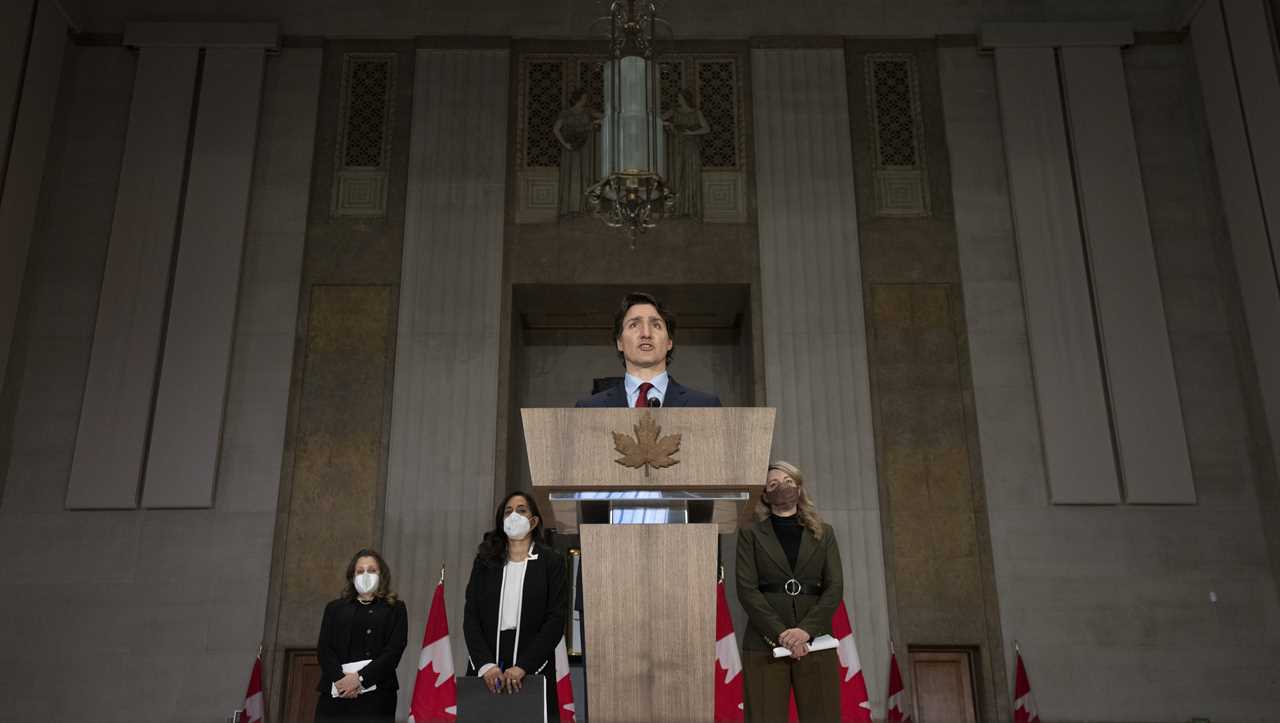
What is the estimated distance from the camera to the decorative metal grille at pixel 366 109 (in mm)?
8938

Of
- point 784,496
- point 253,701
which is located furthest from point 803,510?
point 253,701

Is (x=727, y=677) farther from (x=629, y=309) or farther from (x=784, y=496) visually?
(x=629, y=309)

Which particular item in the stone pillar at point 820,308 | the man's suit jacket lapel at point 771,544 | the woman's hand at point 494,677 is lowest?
the woman's hand at point 494,677

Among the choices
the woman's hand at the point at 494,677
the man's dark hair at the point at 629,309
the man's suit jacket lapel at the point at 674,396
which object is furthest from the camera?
the woman's hand at the point at 494,677

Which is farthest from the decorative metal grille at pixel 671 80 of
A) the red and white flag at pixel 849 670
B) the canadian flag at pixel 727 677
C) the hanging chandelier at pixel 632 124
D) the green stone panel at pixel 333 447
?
the canadian flag at pixel 727 677

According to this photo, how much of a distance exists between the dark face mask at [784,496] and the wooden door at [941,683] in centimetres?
382

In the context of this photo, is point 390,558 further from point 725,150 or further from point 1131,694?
point 1131,694

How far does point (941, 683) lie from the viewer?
766cm

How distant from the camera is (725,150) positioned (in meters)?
8.98

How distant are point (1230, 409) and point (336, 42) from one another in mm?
8158

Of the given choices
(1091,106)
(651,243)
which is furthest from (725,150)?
(1091,106)

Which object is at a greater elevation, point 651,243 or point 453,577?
point 651,243

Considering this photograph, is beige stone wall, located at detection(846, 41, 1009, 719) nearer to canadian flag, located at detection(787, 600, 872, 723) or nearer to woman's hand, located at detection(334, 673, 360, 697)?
canadian flag, located at detection(787, 600, 872, 723)

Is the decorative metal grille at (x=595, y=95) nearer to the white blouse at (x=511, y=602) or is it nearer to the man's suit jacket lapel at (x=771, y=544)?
the man's suit jacket lapel at (x=771, y=544)
